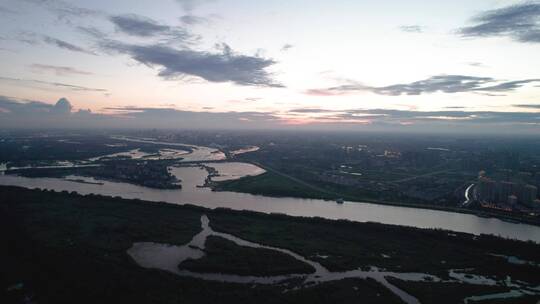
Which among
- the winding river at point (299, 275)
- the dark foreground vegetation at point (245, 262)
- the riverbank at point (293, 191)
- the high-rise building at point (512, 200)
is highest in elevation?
the high-rise building at point (512, 200)

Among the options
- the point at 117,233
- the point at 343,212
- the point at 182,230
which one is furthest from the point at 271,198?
the point at 117,233

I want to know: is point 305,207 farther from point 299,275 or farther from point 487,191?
point 487,191

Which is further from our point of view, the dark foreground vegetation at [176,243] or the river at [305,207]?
the river at [305,207]

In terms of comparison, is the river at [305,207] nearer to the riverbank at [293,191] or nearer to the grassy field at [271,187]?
the riverbank at [293,191]

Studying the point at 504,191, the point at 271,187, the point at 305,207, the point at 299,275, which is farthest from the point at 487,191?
the point at 299,275

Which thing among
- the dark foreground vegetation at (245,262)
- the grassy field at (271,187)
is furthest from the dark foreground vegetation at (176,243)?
the grassy field at (271,187)

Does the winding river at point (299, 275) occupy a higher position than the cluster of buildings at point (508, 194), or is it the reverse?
the cluster of buildings at point (508, 194)
